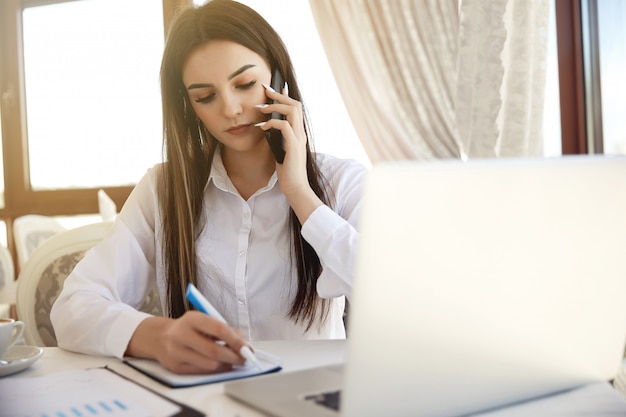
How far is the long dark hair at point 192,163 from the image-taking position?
1.38 metres

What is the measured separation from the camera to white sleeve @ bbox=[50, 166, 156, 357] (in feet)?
3.46

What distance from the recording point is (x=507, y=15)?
269 centimetres

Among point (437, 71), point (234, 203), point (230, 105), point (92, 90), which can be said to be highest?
point (92, 90)

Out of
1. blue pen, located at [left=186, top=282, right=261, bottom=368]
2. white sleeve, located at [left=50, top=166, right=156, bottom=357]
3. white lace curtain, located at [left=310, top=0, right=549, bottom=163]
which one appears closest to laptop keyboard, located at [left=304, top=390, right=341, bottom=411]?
blue pen, located at [left=186, top=282, right=261, bottom=368]

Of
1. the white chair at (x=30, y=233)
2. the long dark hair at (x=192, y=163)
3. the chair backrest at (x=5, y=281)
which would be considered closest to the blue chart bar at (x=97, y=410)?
the long dark hair at (x=192, y=163)

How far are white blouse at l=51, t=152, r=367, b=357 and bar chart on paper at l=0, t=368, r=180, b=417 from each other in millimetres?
359

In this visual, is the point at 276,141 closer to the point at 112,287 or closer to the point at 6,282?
the point at 112,287

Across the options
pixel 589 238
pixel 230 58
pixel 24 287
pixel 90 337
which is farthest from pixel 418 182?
pixel 24 287

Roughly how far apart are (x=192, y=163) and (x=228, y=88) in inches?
9.6

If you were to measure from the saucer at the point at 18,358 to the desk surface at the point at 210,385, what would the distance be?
12 mm

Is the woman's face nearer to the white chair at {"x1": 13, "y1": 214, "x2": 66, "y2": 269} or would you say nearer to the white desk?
the white desk

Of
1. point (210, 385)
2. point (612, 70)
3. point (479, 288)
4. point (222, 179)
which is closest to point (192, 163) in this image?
point (222, 179)

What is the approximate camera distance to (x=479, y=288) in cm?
59

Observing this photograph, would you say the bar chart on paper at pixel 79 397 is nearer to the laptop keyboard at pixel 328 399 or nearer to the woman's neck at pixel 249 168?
the laptop keyboard at pixel 328 399
